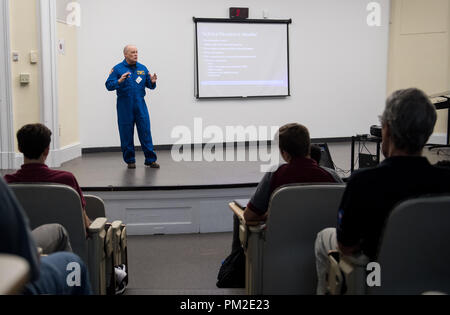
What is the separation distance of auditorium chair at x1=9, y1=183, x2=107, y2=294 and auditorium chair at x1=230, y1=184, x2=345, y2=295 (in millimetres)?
711

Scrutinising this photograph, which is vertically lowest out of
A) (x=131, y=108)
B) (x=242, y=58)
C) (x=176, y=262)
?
(x=176, y=262)

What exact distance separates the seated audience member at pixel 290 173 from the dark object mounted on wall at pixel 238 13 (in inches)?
233

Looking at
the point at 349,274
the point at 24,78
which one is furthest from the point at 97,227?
the point at 24,78

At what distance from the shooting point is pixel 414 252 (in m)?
1.59

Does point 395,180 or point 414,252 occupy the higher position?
point 395,180

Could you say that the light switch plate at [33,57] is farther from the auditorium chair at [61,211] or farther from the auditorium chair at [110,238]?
the auditorium chair at [61,211]

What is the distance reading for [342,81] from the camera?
8516mm

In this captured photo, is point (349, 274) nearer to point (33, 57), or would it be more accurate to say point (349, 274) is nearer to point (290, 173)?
point (290, 173)

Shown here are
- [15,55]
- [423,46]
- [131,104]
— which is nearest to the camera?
[15,55]

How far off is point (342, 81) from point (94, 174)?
4.85 m

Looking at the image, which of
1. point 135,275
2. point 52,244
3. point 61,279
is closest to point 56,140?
point 135,275

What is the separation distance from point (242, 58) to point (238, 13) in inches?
27.4

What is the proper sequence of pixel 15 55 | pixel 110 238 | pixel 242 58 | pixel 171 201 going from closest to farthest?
→ pixel 110 238 < pixel 171 201 < pixel 15 55 < pixel 242 58

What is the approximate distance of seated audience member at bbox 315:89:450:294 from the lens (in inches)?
63.6
